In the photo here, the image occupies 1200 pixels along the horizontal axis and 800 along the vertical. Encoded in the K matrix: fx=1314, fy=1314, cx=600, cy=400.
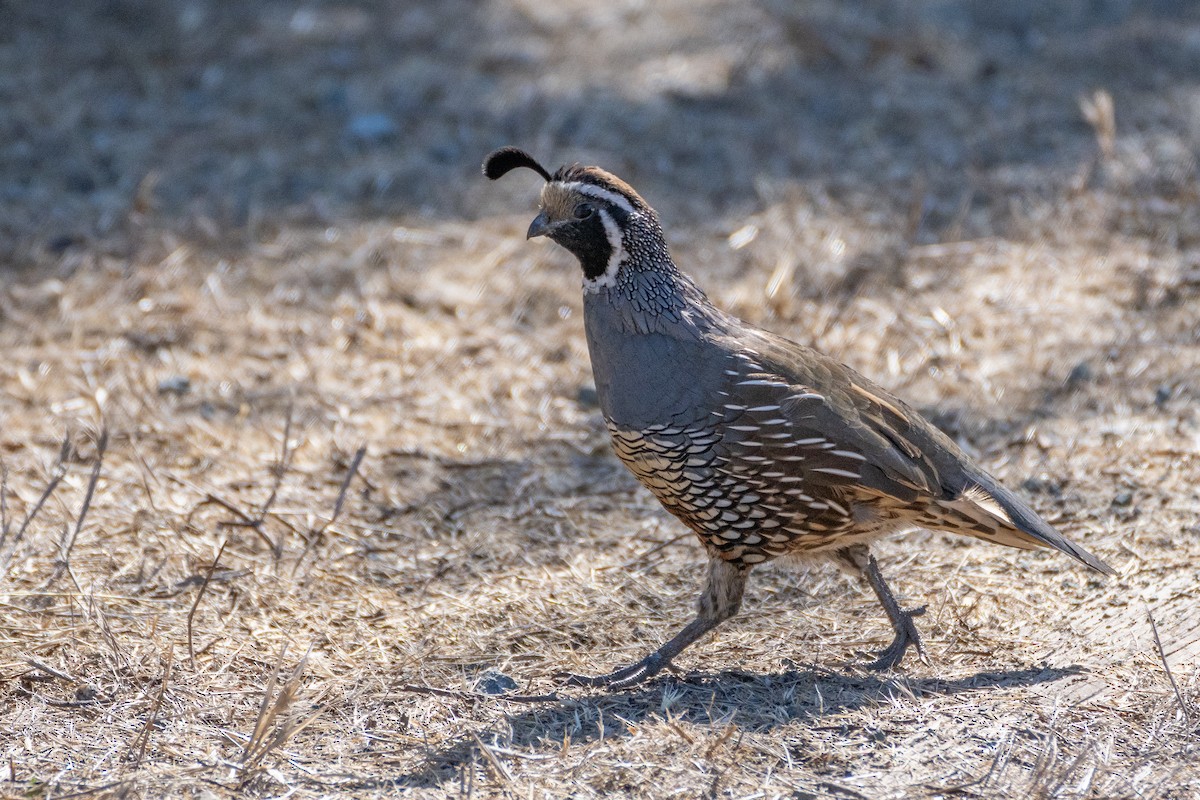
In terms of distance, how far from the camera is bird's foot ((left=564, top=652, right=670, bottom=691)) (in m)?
3.54

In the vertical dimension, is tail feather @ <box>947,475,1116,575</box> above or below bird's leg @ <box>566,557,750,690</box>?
above

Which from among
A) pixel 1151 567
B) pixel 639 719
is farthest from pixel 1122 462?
pixel 639 719

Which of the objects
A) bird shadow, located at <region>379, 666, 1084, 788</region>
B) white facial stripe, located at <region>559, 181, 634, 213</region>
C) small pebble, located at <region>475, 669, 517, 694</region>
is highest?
white facial stripe, located at <region>559, 181, 634, 213</region>

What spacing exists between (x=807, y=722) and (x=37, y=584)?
223 cm

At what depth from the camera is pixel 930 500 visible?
3.60 metres

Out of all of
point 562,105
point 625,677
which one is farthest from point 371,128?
point 625,677

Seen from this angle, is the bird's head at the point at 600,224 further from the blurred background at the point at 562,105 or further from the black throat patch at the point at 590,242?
the blurred background at the point at 562,105

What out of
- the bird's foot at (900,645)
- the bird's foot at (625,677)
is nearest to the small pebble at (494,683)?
the bird's foot at (625,677)

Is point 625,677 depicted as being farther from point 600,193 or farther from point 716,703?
point 600,193

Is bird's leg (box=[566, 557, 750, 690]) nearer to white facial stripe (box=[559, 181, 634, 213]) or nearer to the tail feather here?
the tail feather

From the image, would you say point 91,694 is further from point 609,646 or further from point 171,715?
point 609,646

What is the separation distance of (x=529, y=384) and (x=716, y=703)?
2062 mm

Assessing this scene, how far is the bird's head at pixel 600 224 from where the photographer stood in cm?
369

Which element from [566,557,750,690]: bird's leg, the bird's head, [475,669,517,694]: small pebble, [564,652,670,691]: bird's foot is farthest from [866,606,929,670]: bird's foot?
the bird's head
